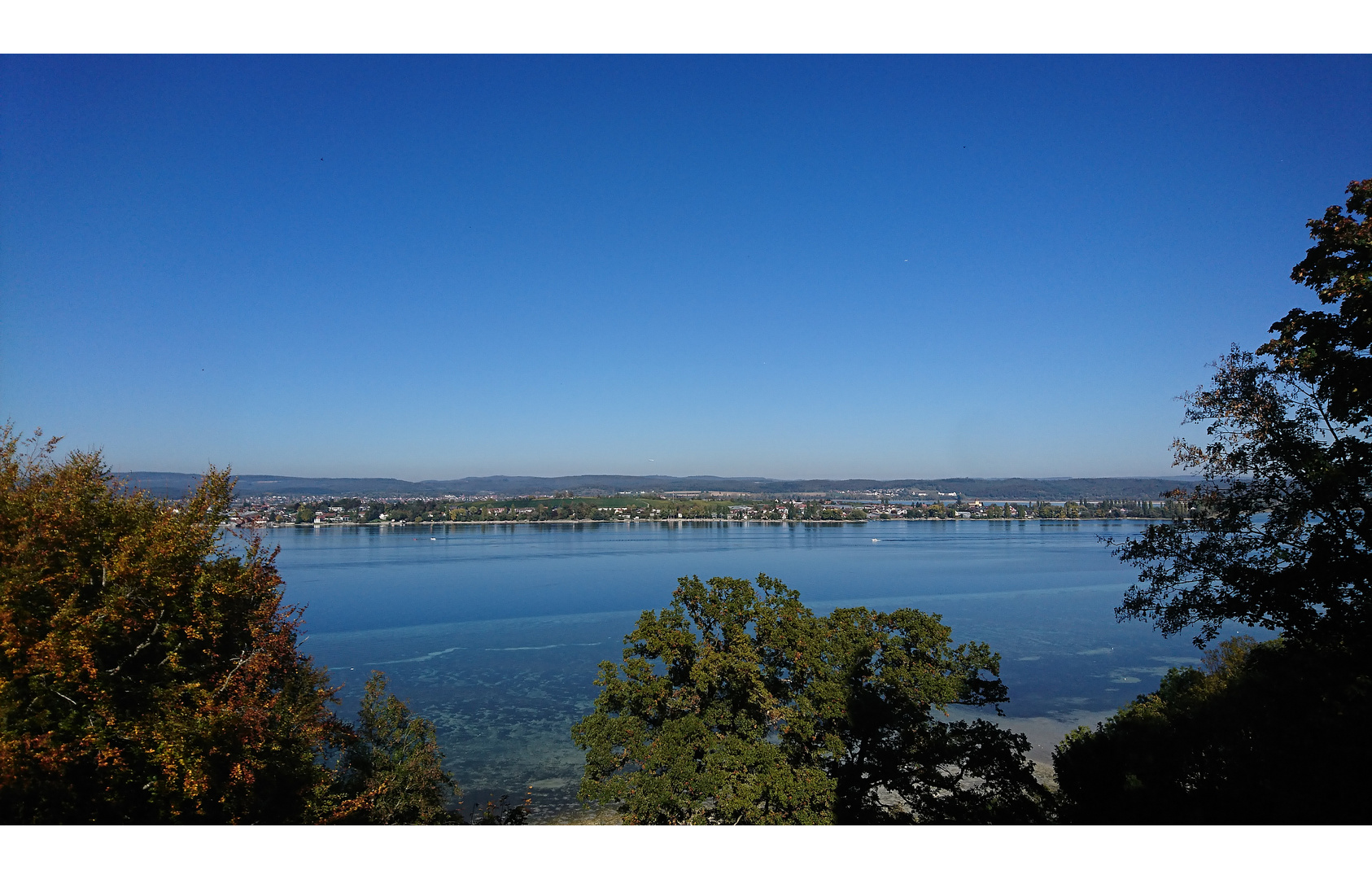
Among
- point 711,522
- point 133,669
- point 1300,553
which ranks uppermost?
point 1300,553

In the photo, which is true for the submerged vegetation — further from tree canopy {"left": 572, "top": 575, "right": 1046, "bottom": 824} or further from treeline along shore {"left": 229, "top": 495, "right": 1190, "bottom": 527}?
treeline along shore {"left": 229, "top": 495, "right": 1190, "bottom": 527}

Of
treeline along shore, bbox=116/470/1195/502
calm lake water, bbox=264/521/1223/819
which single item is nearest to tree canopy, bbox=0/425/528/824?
calm lake water, bbox=264/521/1223/819

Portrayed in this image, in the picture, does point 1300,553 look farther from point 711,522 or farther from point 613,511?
point 613,511

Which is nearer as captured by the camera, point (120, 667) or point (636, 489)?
point (120, 667)

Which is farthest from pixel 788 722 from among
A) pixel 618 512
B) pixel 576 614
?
pixel 618 512

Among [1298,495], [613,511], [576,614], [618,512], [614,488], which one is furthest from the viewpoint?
[614,488]

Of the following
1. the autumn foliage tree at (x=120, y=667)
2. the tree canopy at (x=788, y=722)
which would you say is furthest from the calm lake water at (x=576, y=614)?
the autumn foliage tree at (x=120, y=667)
